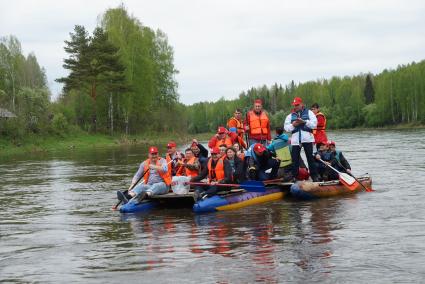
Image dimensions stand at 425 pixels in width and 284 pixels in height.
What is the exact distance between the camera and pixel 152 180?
12055 millimetres

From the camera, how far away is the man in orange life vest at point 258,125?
14.0 meters

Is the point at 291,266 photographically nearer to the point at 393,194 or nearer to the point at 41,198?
the point at 393,194

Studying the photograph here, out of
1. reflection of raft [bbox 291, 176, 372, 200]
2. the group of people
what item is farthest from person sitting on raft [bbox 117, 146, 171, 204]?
reflection of raft [bbox 291, 176, 372, 200]

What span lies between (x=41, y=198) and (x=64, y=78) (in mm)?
31826

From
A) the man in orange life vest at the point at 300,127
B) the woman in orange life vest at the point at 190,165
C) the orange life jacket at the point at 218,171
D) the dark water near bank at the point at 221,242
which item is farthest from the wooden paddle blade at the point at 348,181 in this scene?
the woman in orange life vest at the point at 190,165

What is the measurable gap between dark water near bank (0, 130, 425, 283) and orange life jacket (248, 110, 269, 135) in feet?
7.67

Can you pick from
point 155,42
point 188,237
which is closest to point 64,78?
point 155,42

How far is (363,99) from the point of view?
103 m

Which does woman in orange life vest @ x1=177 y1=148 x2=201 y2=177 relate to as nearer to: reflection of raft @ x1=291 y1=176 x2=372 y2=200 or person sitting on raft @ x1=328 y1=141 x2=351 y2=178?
reflection of raft @ x1=291 y1=176 x2=372 y2=200

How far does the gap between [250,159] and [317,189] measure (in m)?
1.57

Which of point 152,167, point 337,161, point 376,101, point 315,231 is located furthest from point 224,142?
point 376,101

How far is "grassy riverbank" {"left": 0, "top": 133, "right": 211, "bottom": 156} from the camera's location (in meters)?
37.5

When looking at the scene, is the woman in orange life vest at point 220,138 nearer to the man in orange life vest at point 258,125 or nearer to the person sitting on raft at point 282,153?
the man in orange life vest at point 258,125

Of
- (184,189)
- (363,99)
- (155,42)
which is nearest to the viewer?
(184,189)
